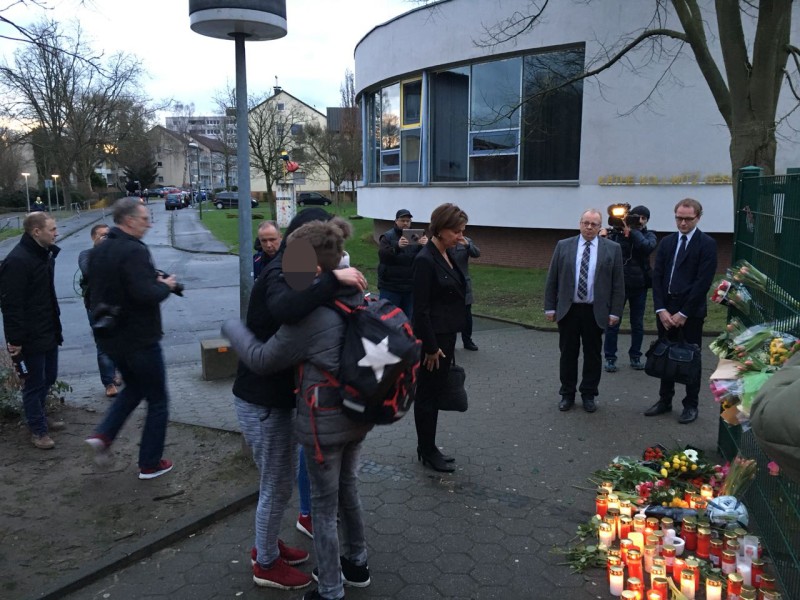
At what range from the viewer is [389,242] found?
786 centimetres

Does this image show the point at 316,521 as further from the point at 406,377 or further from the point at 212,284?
the point at 212,284

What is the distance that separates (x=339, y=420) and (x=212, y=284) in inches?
553

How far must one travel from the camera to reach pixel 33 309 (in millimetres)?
4895

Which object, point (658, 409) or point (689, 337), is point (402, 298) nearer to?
point (658, 409)

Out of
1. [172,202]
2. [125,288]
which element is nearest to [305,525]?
[125,288]

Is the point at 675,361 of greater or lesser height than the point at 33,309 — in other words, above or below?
below

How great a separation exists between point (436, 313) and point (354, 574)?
196cm

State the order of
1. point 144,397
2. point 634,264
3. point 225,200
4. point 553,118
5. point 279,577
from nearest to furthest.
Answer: point 279,577 → point 144,397 → point 634,264 → point 553,118 → point 225,200

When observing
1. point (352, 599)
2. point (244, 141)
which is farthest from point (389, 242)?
point (352, 599)

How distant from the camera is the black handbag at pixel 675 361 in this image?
5.43 m

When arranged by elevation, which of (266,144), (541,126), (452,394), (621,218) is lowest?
(452,394)

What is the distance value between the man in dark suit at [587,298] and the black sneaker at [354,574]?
330 centimetres

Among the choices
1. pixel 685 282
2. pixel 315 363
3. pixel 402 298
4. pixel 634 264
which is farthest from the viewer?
pixel 402 298

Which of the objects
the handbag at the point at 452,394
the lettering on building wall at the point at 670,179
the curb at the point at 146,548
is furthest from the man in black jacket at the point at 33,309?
the lettering on building wall at the point at 670,179
